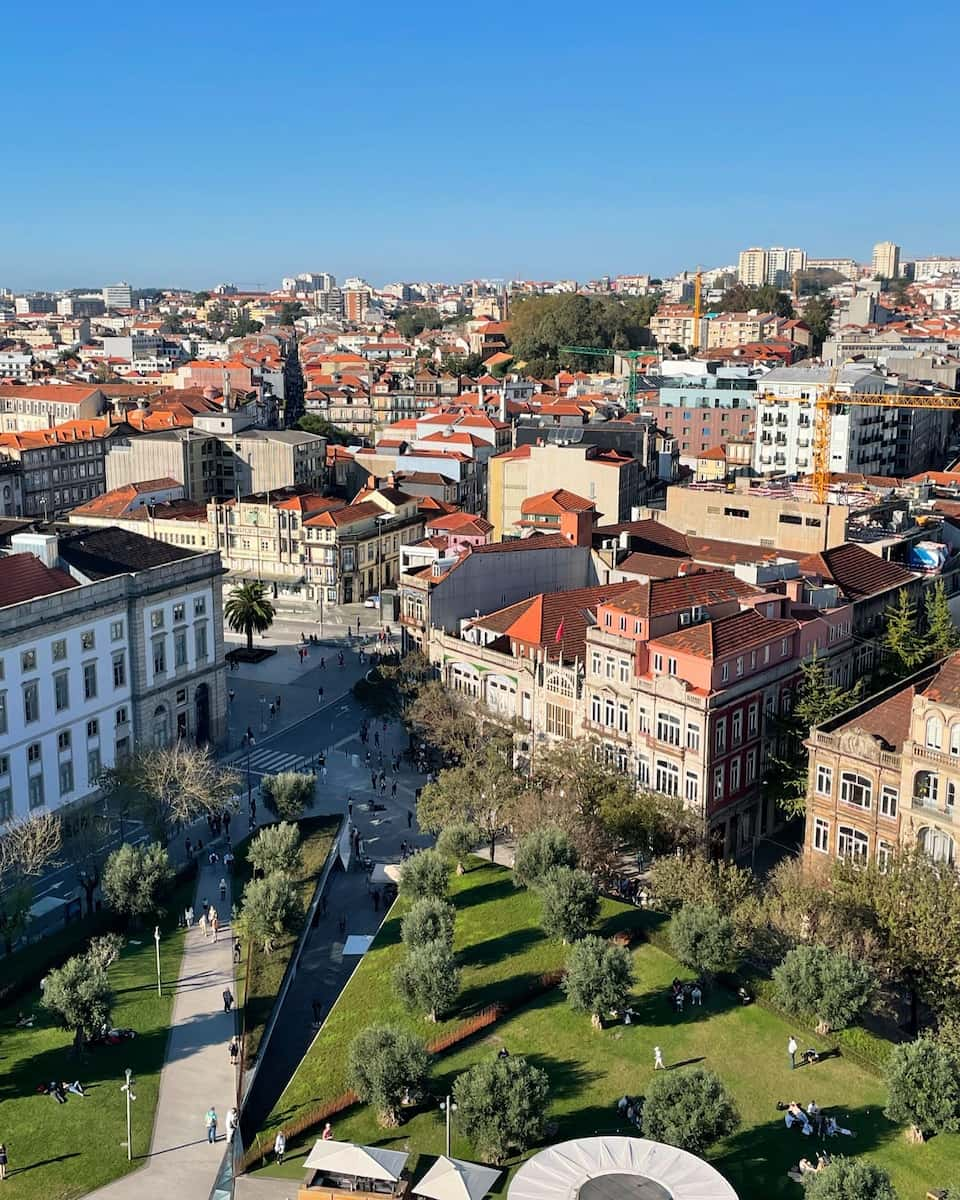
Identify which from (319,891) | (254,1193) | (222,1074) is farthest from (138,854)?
(254,1193)

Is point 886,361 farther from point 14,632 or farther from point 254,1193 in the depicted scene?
point 254,1193

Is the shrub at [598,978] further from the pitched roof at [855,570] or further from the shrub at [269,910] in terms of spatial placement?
the pitched roof at [855,570]

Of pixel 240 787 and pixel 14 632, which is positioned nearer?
pixel 14 632

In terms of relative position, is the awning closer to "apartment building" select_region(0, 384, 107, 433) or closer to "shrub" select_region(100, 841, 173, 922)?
"shrub" select_region(100, 841, 173, 922)

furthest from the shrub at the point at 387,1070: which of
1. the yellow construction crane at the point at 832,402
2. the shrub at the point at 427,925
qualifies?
the yellow construction crane at the point at 832,402

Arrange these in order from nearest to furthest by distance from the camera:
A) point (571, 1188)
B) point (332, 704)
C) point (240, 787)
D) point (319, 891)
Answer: point (571, 1188), point (319, 891), point (240, 787), point (332, 704)

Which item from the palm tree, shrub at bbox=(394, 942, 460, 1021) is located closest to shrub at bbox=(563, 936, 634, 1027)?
shrub at bbox=(394, 942, 460, 1021)

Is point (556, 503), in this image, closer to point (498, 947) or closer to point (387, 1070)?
point (498, 947)

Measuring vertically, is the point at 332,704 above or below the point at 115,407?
below
